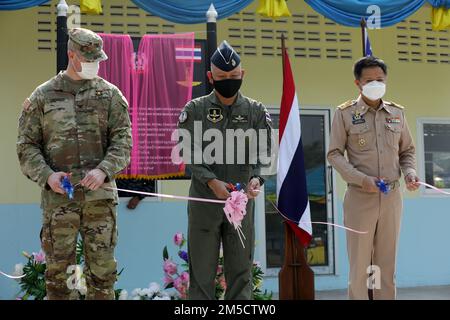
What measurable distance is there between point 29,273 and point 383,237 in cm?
253

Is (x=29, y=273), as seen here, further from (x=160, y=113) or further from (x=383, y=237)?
(x=383, y=237)

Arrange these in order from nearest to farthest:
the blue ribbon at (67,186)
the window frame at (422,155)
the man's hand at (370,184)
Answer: the blue ribbon at (67,186), the man's hand at (370,184), the window frame at (422,155)

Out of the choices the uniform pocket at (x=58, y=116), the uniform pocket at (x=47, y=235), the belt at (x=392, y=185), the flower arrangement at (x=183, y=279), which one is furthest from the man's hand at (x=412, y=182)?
the uniform pocket at (x=47, y=235)

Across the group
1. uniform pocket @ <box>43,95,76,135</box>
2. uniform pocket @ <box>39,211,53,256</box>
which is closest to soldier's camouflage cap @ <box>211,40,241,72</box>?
uniform pocket @ <box>43,95,76,135</box>

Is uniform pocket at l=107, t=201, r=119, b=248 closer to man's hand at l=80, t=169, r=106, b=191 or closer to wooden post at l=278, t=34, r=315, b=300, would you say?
man's hand at l=80, t=169, r=106, b=191

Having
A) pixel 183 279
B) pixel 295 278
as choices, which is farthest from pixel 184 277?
pixel 295 278

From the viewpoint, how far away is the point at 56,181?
307cm

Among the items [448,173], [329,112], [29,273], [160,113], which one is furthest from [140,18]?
[448,173]

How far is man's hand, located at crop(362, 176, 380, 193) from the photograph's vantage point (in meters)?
3.75

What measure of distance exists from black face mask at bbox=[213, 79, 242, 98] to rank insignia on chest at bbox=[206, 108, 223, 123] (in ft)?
0.34

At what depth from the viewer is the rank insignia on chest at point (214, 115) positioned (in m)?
3.59

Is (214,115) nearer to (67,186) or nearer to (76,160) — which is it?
(76,160)

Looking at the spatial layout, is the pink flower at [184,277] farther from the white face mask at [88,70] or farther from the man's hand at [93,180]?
the white face mask at [88,70]

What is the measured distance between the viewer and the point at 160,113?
492cm
